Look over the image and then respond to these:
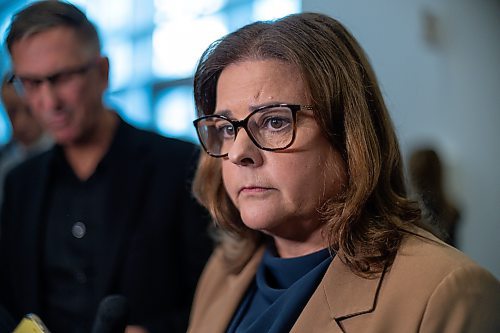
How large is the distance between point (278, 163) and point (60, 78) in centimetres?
88

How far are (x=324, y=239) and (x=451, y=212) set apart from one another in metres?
1.19

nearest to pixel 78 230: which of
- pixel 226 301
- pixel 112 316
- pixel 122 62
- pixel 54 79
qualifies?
pixel 54 79

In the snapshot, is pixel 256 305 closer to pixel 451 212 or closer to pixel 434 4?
pixel 451 212

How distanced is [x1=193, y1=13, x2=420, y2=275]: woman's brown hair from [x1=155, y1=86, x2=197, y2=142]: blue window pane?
3.05 meters

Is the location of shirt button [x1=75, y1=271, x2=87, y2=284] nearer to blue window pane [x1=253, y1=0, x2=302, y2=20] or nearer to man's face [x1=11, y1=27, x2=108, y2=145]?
man's face [x1=11, y1=27, x2=108, y2=145]

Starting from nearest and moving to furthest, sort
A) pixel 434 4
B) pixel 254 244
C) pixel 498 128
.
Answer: pixel 254 244 → pixel 498 128 → pixel 434 4

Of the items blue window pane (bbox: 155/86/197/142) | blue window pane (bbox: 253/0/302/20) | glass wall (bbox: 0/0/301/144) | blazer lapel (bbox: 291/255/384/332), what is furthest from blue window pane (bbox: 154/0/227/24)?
blazer lapel (bbox: 291/255/384/332)

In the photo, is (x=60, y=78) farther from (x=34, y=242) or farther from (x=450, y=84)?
(x=450, y=84)

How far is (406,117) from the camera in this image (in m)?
2.42

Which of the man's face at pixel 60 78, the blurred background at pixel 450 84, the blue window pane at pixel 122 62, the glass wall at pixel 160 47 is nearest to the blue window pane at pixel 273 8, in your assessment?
the glass wall at pixel 160 47

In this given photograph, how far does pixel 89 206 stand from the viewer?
1837mm

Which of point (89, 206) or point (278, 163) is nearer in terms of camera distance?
point (278, 163)

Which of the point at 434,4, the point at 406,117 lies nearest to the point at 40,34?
the point at 406,117

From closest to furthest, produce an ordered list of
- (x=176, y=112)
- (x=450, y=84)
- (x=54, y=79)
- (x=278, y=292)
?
(x=278, y=292), (x=54, y=79), (x=450, y=84), (x=176, y=112)
